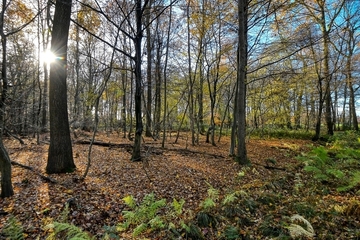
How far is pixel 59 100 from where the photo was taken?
493 centimetres

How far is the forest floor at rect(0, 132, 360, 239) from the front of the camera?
3068mm

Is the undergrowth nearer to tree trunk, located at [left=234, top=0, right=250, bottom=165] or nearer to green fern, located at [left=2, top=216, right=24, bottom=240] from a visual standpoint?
tree trunk, located at [left=234, top=0, right=250, bottom=165]

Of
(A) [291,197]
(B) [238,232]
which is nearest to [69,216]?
(B) [238,232]

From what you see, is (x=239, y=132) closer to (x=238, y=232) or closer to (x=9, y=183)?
(x=238, y=232)

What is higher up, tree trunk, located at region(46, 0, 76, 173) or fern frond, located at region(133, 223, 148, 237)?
tree trunk, located at region(46, 0, 76, 173)

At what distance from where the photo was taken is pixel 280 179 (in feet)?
17.6

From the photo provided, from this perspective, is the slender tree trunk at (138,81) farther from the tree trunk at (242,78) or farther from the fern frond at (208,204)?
the tree trunk at (242,78)

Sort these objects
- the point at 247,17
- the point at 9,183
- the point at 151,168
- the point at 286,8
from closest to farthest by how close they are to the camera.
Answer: the point at 9,183, the point at 151,168, the point at 286,8, the point at 247,17

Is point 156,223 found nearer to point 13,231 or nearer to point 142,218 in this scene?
point 142,218

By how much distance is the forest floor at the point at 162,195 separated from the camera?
307 centimetres

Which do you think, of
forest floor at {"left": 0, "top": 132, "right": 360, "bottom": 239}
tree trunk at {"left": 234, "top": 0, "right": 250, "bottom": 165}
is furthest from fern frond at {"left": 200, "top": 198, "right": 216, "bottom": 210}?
tree trunk at {"left": 234, "top": 0, "right": 250, "bottom": 165}

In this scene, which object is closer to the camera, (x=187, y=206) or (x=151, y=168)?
(x=187, y=206)

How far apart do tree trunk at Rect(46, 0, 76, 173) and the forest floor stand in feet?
1.28

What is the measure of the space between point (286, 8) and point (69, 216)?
8263mm
